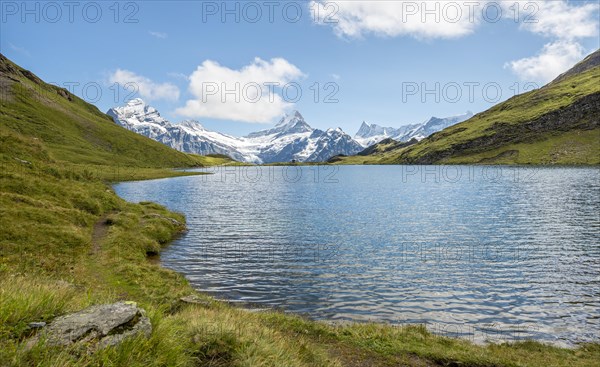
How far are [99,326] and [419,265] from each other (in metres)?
30.4

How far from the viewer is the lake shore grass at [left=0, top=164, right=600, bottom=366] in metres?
7.41

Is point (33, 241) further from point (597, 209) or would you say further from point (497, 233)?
point (597, 209)

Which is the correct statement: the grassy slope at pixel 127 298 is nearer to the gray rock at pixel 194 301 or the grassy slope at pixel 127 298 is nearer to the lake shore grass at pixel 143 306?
the lake shore grass at pixel 143 306

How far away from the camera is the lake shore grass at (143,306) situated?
24.3 ft

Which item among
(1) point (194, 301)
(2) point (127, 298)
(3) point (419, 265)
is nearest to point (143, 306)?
(1) point (194, 301)

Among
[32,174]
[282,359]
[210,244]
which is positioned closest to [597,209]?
[210,244]

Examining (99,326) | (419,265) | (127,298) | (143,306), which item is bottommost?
(419,265)

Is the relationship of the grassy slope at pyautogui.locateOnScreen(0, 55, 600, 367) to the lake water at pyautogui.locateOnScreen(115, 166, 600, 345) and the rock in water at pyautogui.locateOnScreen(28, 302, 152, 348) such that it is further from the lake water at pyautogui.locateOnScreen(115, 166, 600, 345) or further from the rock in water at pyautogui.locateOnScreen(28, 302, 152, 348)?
the lake water at pyautogui.locateOnScreen(115, 166, 600, 345)

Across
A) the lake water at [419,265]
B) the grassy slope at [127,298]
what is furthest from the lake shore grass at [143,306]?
the lake water at [419,265]

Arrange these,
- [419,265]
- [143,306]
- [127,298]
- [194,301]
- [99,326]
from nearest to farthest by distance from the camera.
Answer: [99,326]
[143,306]
[194,301]
[127,298]
[419,265]

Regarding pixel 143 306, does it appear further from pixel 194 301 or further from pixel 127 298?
pixel 127 298

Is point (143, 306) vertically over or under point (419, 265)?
over

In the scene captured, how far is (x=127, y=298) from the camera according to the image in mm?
20281

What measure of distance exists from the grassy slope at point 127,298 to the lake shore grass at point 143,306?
1.7 inches
